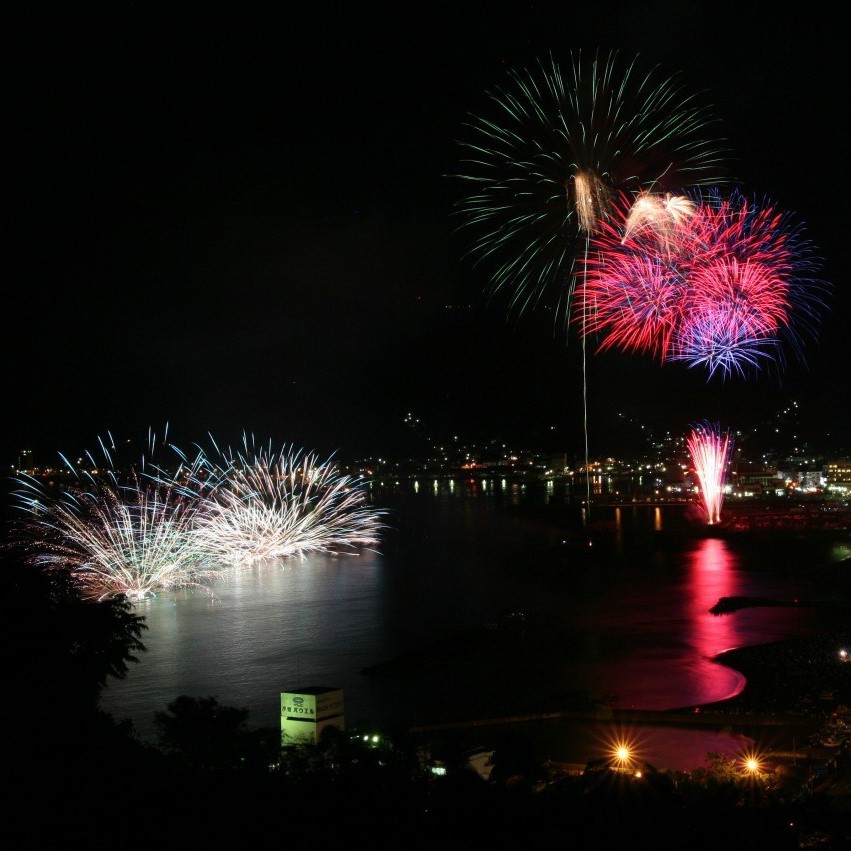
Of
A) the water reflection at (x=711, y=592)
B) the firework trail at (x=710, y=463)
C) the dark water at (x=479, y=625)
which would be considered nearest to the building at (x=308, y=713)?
the dark water at (x=479, y=625)

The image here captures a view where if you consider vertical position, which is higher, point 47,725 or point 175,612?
point 47,725

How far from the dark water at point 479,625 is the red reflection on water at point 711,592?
33 millimetres

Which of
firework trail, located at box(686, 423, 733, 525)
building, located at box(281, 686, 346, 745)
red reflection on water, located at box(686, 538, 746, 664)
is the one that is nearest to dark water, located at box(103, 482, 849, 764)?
red reflection on water, located at box(686, 538, 746, 664)

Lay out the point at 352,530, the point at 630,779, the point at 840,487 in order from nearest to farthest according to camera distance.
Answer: the point at 630,779 < the point at 352,530 < the point at 840,487

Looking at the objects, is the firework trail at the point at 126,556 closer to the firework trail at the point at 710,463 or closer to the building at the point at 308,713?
the building at the point at 308,713

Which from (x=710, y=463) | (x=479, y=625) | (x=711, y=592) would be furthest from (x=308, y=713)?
(x=710, y=463)

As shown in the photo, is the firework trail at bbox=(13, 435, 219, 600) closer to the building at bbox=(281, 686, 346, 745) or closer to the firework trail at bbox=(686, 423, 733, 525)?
the building at bbox=(281, 686, 346, 745)

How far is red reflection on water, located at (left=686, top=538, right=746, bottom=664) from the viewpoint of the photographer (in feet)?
37.6

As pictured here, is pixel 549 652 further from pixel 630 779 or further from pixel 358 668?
pixel 630 779

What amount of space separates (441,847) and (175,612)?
12.5 m

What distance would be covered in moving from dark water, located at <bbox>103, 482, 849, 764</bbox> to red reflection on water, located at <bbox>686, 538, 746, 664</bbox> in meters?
0.03

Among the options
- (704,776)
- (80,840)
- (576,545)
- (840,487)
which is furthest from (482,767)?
(840,487)

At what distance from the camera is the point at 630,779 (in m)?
3.43

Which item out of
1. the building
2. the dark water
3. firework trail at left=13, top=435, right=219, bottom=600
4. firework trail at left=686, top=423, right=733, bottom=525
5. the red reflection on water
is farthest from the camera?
firework trail at left=686, top=423, right=733, bottom=525
